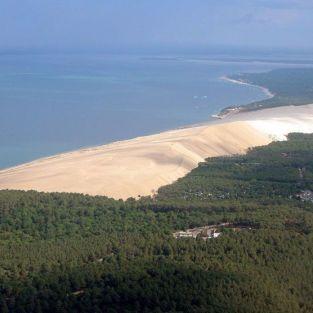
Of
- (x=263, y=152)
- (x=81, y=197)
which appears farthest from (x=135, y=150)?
(x=81, y=197)

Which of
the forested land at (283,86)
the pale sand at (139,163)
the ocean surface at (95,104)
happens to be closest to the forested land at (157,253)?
the pale sand at (139,163)

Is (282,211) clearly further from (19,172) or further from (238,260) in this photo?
(19,172)

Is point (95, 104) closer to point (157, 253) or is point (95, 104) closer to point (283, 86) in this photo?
point (283, 86)

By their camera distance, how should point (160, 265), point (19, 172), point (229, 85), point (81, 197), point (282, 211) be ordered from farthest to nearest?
point (229, 85)
point (19, 172)
point (81, 197)
point (282, 211)
point (160, 265)

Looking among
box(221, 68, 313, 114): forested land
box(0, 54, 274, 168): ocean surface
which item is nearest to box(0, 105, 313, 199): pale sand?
box(0, 54, 274, 168): ocean surface

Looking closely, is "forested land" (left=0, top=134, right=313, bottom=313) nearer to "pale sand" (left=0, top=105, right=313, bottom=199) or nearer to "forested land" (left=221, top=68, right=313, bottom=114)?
"pale sand" (left=0, top=105, right=313, bottom=199)

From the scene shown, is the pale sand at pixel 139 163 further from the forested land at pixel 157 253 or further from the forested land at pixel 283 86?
the forested land at pixel 283 86
